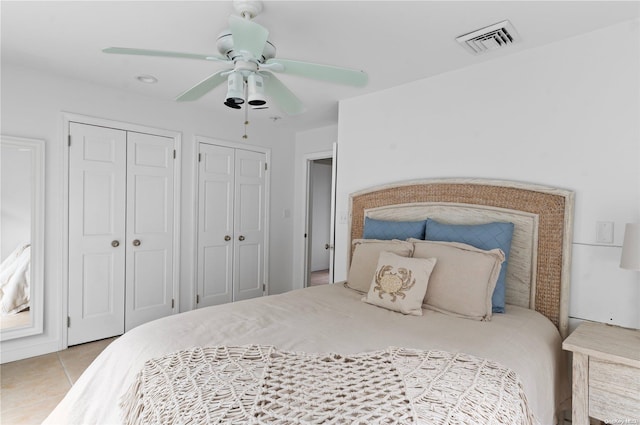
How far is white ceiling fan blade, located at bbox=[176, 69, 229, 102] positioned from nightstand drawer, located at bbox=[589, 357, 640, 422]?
2.29 meters

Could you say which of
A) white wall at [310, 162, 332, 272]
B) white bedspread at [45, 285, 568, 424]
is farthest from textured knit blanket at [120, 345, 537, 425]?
white wall at [310, 162, 332, 272]

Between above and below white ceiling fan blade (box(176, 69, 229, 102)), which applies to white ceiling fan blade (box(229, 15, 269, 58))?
above

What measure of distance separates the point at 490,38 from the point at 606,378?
1952 millimetres

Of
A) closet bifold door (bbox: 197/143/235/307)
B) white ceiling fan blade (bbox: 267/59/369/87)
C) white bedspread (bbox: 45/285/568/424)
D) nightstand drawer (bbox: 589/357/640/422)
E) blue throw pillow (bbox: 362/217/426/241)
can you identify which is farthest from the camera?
closet bifold door (bbox: 197/143/235/307)

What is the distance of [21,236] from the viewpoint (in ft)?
9.45

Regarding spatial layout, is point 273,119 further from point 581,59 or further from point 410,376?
point 410,376

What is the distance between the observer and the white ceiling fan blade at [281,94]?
1.96m

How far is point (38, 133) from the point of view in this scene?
2953mm

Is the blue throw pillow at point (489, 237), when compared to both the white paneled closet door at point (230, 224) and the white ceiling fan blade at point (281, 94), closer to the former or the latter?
the white ceiling fan blade at point (281, 94)

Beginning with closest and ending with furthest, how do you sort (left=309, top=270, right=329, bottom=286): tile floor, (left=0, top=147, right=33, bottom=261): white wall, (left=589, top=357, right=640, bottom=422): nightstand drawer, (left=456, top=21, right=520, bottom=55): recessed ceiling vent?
(left=589, top=357, right=640, bottom=422): nightstand drawer, (left=456, top=21, right=520, bottom=55): recessed ceiling vent, (left=0, top=147, right=33, bottom=261): white wall, (left=309, top=270, right=329, bottom=286): tile floor

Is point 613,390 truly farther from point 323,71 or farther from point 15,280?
point 15,280

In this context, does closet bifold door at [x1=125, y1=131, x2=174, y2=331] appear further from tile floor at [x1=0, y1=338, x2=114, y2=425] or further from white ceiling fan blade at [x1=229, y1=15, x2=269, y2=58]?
white ceiling fan blade at [x1=229, y1=15, x2=269, y2=58]

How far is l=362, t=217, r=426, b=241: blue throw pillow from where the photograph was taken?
8.71ft

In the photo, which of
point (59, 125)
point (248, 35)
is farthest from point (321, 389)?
point (59, 125)
